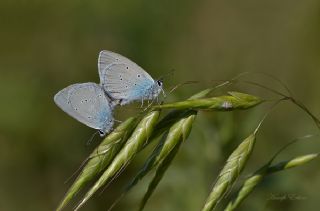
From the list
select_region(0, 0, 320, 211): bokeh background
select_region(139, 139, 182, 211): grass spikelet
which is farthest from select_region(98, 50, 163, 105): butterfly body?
select_region(139, 139, 182, 211): grass spikelet

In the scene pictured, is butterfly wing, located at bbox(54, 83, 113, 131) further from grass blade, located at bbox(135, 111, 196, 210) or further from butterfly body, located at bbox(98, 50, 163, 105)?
grass blade, located at bbox(135, 111, 196, 210)

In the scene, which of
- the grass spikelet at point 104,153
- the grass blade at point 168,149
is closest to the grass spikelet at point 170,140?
the grass blade at point 168,149

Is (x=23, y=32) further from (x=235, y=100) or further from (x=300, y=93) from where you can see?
(x=235, y=100)

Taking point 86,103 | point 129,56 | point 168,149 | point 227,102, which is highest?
point 227,102

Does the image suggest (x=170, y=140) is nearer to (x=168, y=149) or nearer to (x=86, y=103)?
(x=168, y=149)

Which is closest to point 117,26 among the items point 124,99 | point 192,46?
point 192,46

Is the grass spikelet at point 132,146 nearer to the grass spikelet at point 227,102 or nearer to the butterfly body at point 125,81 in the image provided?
the grass spikelet at point 227,102

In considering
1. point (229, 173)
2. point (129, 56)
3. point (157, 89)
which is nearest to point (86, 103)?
point (157, 89)
